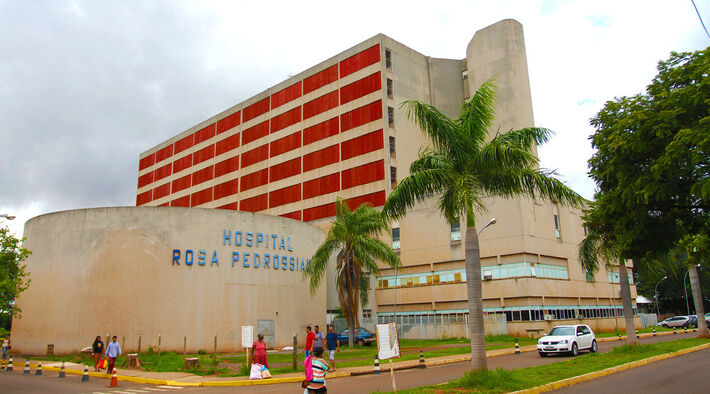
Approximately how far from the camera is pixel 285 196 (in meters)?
68.2

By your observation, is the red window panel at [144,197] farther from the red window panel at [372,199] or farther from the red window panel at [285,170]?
the red window panel at [372,199]

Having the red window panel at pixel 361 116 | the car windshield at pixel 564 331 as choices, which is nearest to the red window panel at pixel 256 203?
the red window panel at pixel 361 116

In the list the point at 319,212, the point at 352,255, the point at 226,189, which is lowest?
the point at 352,255

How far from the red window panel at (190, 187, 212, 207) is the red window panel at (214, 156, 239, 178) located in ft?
10.3

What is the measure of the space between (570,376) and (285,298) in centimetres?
2522

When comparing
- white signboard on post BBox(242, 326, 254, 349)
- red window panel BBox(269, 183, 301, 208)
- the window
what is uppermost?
red window panel BBox(269, 183, 301, 208)

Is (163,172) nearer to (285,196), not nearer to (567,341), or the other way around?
(285,196)

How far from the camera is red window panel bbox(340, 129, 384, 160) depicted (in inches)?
2309

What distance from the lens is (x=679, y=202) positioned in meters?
15.8

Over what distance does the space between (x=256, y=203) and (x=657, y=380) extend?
2408 inches

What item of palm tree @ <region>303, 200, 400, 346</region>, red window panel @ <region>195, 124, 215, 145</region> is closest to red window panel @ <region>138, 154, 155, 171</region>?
red window panel @ <region>195, 124, 215, 145</region>

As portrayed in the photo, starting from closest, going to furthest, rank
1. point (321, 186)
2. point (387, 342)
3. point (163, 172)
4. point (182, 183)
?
1. point (387, 342)
2. point (321, 186)
3. point (182, 183)
4. point (163, 172)

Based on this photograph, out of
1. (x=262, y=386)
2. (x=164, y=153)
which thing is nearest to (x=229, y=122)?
(x=164, y=153)

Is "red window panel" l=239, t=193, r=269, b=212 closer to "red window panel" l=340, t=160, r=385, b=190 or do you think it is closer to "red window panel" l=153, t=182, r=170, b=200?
"red window panel" l=340, t=160, r=385, b=190
